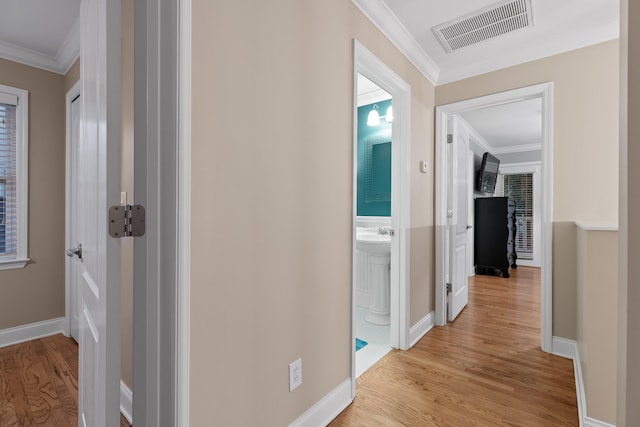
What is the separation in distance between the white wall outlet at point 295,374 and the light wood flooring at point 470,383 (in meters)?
0.41

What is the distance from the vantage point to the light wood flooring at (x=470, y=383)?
1673mm

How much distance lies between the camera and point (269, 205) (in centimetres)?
130

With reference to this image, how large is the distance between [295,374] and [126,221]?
3.29 feet

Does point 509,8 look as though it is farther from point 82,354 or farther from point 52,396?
point 52,396

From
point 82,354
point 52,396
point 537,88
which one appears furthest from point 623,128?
point 52,396

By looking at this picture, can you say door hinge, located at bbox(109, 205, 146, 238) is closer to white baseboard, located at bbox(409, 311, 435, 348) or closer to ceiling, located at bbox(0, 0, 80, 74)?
A: ceiling, located at bbox(0, 0, 80, 74)

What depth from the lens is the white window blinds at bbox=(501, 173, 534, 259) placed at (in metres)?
6.55

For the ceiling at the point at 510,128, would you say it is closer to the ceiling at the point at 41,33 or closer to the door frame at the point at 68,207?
the ceiling at the point at 41,33

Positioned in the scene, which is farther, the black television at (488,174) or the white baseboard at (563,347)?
the black television at (488,174)

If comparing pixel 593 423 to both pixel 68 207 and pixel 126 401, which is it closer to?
pixel 126 401

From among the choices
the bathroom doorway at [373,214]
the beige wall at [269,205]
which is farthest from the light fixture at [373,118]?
the beige wall at [269,205]

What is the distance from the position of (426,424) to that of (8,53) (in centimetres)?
408

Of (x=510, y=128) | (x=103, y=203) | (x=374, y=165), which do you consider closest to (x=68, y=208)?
(x=103, y=203)

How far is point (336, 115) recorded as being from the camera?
172 cm
